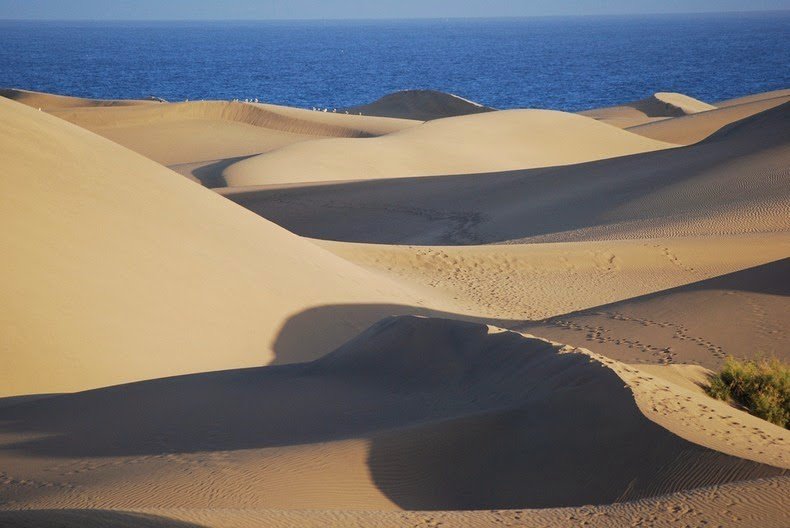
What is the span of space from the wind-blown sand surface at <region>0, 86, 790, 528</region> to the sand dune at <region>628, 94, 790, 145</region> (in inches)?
505

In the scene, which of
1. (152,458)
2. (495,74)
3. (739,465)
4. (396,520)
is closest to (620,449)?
(739,465)

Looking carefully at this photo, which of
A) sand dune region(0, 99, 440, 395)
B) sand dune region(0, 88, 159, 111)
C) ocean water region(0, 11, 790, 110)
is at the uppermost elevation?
sand dune region(0, 99, 440, 395)

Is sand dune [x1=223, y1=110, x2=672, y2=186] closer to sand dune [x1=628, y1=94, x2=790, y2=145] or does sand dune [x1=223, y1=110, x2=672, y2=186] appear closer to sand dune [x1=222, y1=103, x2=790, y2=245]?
sand dune [x1=222, y1=103, x2=790, y2=245]

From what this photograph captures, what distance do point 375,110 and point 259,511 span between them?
138 ft

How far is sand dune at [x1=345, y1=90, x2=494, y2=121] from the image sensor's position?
4300 cm

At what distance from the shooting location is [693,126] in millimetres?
35375

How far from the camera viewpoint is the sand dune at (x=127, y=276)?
8.13 meters

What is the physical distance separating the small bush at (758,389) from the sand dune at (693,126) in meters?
27.5

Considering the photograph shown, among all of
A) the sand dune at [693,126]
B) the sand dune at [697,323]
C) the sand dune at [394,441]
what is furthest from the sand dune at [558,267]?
the sand dune at [693,126]

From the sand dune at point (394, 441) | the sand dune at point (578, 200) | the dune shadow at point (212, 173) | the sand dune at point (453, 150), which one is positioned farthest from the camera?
the sand dune at point (453, 150)

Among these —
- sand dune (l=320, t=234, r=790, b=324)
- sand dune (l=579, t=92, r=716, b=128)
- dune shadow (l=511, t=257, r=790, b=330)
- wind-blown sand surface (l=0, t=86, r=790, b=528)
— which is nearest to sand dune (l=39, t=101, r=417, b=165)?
wind-blown sand surface (l=0, t=86, r=790, b=528)

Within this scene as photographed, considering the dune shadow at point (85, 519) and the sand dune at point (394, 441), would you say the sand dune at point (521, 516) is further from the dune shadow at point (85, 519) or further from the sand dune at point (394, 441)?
the sand dune at point (394, 441)

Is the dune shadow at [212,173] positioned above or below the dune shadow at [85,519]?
below

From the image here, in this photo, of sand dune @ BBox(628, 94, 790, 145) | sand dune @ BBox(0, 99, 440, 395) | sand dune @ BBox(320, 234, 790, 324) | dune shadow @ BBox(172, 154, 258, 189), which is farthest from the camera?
sand dune @ BBox(628, 94, 790, 145)
